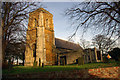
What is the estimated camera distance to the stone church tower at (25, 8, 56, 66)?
71.6 feet

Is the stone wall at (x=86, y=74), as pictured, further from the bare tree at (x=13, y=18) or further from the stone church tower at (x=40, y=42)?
the stone church tower at (x=40, y=42)

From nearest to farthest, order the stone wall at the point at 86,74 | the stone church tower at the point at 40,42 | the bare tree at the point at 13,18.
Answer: the stone wall at the point at 86,74 → the bare tree at the point at 13,18 → the stone church tower at the point at 40,42

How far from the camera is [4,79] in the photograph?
5586mm

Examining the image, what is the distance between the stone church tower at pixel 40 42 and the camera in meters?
21.8

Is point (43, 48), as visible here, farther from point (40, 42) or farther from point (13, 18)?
point (13, 18)

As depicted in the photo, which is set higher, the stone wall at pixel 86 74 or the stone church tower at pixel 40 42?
the stone church tower at pixel 40 42

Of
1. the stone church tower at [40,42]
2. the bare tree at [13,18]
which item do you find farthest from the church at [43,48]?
the bare tree at [13,18]

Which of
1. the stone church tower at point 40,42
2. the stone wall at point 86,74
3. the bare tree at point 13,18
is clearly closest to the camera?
the stone wall at point 86,74

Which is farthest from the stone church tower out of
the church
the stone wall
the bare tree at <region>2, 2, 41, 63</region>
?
the stone wall

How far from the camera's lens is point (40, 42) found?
22578 mm

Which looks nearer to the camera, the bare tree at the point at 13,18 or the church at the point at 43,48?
the bare tree at the point at 13,18

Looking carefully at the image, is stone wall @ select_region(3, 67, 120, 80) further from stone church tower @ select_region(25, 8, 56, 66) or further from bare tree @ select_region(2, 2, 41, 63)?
stone church tower @ select_region(25, 8, 56, 66)

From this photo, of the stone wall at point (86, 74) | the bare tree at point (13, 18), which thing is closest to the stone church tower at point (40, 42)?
the bare tree at point (13, 18)

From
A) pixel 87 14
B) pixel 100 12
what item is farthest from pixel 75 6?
pixel 100 12
